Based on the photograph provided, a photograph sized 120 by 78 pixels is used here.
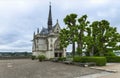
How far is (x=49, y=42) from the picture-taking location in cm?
6075

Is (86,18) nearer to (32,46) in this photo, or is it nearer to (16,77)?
(16,77)

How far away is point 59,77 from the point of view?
50.7 feet

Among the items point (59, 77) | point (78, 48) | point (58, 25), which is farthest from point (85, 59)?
point (58, 25)

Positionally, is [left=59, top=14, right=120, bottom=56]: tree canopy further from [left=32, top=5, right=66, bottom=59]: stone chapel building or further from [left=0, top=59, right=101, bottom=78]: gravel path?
[left=32, top=5, right=66, bottom=59]: stone chapel building

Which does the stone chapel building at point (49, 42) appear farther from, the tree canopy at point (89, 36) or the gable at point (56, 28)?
the tree canopy at point (89, 36)

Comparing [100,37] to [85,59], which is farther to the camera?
[100,37]

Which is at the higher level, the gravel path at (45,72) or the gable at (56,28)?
the gable at (56,28)

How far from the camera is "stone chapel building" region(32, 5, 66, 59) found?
6020cm

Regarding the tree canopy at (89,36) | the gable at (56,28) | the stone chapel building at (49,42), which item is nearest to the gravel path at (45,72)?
the tree canopy at (89,36)

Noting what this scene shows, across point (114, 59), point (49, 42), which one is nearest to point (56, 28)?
point (49, 42)

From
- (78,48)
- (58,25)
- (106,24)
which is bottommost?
(78,48)

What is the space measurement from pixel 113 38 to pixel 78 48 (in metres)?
5.72

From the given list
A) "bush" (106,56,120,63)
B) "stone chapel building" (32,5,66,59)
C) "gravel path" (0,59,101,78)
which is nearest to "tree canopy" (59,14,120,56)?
"bush" (106,56,120,63)

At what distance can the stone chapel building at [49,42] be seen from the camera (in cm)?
6020
